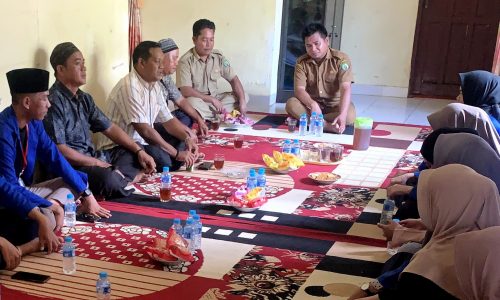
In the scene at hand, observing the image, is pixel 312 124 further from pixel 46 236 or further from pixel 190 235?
pixel 46 236

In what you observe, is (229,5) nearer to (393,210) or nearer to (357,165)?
(357,165)

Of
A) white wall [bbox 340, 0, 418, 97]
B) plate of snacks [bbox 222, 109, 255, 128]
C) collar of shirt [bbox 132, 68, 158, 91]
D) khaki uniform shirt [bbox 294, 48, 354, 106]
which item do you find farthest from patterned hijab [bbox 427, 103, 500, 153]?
white wall [bbox 340, 0, 418, 97]

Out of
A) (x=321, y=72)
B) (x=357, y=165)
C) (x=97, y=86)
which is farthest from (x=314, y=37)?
(x=97, y=86)

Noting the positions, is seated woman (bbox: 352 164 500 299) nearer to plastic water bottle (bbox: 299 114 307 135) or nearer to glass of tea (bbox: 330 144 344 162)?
glass of tea (bbox: 330 144 344 162)

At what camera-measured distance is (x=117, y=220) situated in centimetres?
361

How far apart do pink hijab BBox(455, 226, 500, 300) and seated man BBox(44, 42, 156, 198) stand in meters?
2.45

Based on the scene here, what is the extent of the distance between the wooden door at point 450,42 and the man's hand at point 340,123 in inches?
104

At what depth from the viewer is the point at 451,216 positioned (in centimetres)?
214

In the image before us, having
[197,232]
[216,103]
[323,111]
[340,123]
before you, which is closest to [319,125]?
[340,123]

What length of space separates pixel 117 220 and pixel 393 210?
62.8 inches

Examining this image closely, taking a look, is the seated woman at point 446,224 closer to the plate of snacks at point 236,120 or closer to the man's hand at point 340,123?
the man's hand at point 340,123

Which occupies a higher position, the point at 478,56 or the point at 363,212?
the point at 478,56

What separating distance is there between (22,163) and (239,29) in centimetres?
411

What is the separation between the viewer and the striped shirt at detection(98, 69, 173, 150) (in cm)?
441
